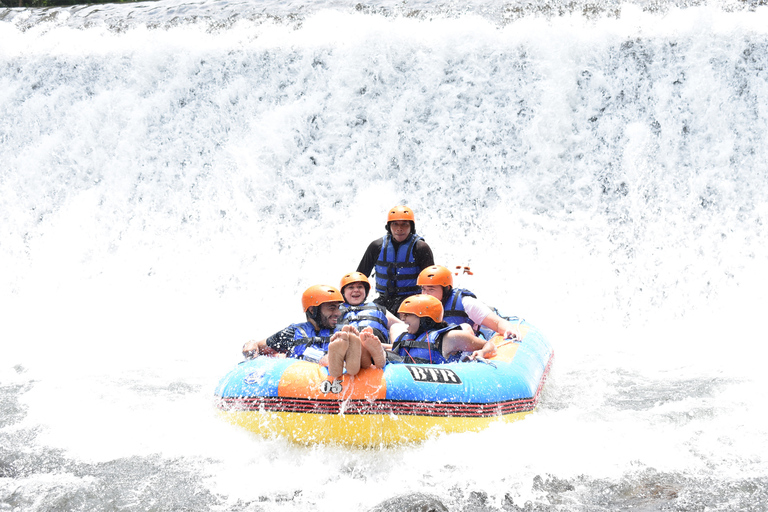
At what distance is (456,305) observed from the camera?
5477 mm

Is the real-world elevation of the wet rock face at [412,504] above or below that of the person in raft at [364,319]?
below

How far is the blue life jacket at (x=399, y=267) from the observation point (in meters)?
6.04

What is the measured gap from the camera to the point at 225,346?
7.58 metres

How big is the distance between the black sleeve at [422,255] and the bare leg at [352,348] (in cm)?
201

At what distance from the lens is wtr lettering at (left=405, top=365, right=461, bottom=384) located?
4270mm

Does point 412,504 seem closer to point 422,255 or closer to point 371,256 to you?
point 422,255

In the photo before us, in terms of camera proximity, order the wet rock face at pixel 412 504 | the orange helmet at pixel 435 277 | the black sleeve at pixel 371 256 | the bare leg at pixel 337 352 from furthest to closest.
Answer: the black sleeve at pixel 371 256 → the orange helmet at pixel 435 277 → the bare leg at pixel 337 352 → the wet rock face at pixel 412 504

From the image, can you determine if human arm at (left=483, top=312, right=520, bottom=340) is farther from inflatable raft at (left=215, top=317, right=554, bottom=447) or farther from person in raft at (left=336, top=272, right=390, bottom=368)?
inflatable raft at (left=215, top=317, right=554, bottom=447)

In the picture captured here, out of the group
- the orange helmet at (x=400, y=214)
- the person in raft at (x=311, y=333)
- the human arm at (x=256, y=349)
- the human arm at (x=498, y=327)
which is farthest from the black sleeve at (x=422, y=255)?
the human arm at (x=256, y=349)

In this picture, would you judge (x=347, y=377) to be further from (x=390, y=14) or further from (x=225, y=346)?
(x=390, y=14)

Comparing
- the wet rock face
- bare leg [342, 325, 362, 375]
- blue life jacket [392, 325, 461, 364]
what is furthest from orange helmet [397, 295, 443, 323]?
the wet rock face

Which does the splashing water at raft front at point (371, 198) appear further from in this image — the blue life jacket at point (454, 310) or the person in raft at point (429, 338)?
the blue life jacket at point (454, 310)

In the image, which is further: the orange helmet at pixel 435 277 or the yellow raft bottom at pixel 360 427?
the orange helmet at pixel 435 277

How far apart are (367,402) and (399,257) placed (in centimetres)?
210
